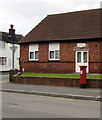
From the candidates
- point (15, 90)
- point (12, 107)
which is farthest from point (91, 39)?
point (12, 107)

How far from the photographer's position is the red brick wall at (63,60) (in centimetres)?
2386

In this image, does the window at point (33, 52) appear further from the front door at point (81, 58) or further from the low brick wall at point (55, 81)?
the low brick wall at point (55, 81)

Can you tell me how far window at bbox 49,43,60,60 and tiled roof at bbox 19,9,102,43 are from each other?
0.71 meters

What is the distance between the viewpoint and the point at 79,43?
24.8m

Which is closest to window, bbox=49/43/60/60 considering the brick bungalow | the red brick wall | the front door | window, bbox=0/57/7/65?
the brick bungalow

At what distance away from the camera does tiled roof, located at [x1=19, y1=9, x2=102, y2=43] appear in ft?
82.8

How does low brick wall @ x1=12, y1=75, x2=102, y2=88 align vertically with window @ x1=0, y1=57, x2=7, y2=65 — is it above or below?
below

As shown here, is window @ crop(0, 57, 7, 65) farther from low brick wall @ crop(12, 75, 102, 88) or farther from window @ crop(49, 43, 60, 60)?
low brick wall @ crop(12, 75, 102, 88)

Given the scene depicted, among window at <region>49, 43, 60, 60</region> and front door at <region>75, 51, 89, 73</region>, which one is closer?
front door at <region>75, 51, 89, 73</region>

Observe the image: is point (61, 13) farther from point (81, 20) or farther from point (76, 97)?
point (76, 97)

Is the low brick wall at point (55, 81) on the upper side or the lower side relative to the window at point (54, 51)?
lower

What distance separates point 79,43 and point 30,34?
707 centimetres

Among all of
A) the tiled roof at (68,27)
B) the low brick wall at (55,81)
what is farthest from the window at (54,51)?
the low brick wall at (55,81)

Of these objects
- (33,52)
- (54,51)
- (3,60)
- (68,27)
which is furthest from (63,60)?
(3,60)
